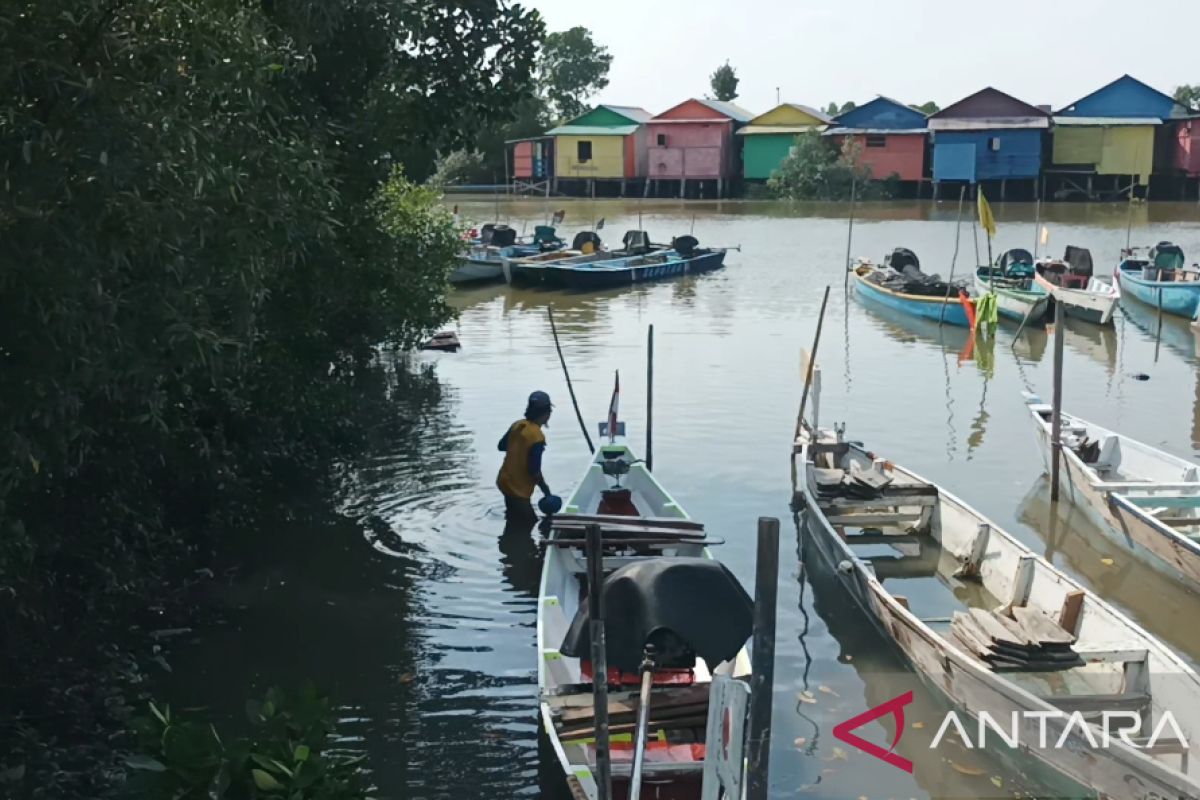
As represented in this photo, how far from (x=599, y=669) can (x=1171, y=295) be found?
81.4 ft

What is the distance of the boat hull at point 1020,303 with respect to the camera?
1024 inches

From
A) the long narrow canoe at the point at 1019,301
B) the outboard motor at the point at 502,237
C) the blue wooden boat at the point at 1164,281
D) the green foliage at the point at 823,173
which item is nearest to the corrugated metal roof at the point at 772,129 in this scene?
the green foliage at the point at 823,173

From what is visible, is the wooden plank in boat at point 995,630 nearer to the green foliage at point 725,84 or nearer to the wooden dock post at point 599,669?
the wooden dock post at point 599,669

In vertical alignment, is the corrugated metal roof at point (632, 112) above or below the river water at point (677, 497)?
above

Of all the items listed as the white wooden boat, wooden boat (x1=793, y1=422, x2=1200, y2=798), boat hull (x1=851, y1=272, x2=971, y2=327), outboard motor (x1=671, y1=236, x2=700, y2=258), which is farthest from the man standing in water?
outboard motor (x1=671, y1=236, x2=700, y2=258)

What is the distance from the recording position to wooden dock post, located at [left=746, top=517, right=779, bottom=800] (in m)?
4.86

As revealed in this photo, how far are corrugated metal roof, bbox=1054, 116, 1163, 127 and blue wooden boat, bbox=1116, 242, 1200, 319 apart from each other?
29.0 metres

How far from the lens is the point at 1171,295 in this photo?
88.7 ft

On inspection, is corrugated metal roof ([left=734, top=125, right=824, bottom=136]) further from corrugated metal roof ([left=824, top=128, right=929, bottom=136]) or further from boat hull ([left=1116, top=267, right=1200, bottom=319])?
boat hull ([left=1116, top=267, right=1200, bottom=319])

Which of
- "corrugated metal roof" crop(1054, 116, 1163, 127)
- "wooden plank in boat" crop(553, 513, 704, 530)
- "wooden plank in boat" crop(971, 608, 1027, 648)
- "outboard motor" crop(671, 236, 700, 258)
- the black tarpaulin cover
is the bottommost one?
"wooden plank in boat" crop(971, 608, 1027, 648)

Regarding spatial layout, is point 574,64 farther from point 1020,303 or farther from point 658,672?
point 658,672

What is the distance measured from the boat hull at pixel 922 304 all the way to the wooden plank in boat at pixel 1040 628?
18287 millimetres

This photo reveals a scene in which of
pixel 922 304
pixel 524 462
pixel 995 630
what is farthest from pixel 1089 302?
pixel 995 630

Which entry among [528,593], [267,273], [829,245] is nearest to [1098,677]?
[528,593]
